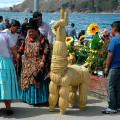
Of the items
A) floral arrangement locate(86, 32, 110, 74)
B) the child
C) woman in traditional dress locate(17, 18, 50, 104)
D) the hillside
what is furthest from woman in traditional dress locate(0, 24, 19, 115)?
the hillside

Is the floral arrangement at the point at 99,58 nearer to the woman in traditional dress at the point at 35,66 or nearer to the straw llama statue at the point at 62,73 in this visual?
the straw llama statue at the point at 62,73

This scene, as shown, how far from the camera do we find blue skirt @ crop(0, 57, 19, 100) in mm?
4930

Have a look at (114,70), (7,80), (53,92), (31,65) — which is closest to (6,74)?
(7,80)

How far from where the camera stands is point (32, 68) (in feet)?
18.4

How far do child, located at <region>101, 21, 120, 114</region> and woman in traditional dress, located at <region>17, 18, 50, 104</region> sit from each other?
1.26 m

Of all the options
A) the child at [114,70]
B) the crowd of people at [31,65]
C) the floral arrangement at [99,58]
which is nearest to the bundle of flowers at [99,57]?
the floral arrangement at [99,58]

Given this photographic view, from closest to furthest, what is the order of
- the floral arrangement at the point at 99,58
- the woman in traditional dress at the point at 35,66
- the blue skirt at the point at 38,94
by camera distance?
1. the woman in traditional dress at the point at 35,66
2. the blue skirt at the point at 38,94
3. the floral arrangement at the point at 99,58

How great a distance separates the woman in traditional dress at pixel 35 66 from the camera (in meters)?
5.48

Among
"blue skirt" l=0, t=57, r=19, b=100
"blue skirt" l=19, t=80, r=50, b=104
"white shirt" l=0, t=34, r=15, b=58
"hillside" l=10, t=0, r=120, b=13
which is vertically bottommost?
"blue skirt" l=19, t=80, r=50, b=104

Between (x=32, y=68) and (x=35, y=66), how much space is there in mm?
86

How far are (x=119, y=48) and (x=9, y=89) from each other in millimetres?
2205

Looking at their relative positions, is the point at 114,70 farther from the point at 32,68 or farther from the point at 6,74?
the point at 6,74

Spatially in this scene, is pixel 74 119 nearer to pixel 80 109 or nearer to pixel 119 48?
pixel 80 109

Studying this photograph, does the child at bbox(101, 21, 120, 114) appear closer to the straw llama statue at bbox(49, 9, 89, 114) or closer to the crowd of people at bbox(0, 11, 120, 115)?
the crowd of people at bbox(0, 11, 120, 115)
